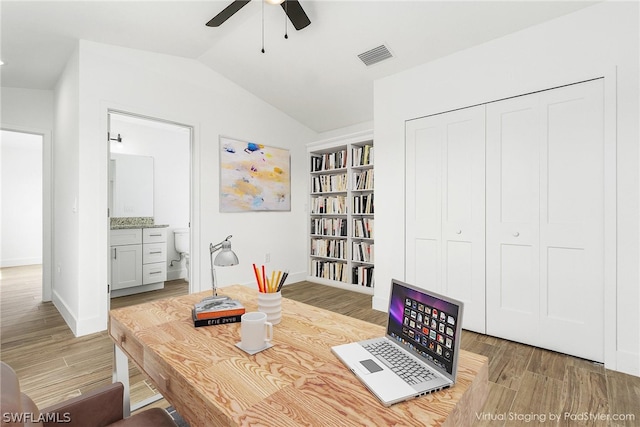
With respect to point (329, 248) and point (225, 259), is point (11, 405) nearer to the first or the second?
point (225, 259)

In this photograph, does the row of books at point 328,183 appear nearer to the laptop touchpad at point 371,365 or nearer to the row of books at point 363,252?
the row of books at point 363,252

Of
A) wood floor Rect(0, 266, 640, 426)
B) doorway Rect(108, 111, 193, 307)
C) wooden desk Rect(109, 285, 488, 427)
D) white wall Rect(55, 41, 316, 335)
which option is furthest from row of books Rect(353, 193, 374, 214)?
wooden desk Rect(109, 285, 488, 427)

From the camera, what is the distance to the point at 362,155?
4.14 meters

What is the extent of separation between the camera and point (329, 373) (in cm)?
87

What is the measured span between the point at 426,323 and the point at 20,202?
A: 855 centimetres

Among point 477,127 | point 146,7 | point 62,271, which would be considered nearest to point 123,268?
point 62,271

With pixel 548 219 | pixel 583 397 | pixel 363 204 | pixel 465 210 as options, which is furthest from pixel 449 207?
pixel 583 397

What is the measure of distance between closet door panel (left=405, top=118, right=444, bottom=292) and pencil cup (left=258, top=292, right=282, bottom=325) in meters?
2.15

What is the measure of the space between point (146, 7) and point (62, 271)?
9.25ft

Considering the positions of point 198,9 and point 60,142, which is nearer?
point 198,9

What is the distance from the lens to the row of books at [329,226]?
14.5 feet

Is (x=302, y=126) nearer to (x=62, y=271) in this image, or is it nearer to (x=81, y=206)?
(x=81, y=206)

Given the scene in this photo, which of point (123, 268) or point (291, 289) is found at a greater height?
point (123, 268)

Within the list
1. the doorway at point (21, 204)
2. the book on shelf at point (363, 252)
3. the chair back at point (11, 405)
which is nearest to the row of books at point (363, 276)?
the book on shelf at point (363, 252)
